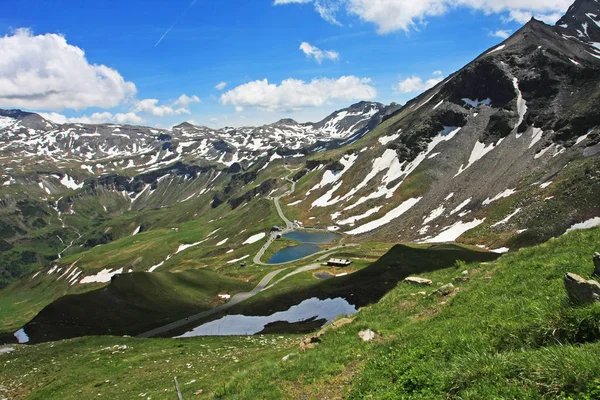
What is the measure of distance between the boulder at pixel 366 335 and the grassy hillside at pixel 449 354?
0.99 feet

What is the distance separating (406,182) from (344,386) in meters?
170

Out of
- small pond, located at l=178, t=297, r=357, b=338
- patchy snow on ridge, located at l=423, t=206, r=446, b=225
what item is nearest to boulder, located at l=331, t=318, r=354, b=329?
small pond, located at l=178, t=297, r=357, b=338

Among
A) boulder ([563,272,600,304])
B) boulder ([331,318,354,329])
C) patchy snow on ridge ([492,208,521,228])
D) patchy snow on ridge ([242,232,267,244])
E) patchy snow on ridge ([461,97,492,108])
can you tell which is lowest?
patchy snow on ridge ([492,208,521,228])

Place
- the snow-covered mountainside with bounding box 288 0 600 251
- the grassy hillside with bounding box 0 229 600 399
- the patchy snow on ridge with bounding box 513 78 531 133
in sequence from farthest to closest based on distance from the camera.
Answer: the patchy snow on ridge with bounding box 513 78 531 133
the snow-covered mountainside with bounding box 288 0 600 251
the grassy hillside with bounding box 0 229 600 399

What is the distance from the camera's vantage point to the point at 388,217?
160 metres

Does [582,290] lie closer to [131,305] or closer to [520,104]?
[131,305]

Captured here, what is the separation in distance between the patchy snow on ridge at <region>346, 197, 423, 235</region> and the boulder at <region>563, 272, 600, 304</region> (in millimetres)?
147215

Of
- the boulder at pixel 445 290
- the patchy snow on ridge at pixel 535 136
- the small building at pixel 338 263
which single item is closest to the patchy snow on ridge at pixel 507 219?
the small building at pixel 338 263

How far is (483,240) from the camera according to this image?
10294 cm

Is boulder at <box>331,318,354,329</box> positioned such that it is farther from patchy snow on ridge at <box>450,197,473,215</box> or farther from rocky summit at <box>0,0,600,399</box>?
patchy snow on ridge at <box>450,197,473,215</box>

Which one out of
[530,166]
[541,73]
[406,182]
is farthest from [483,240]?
[541,73]

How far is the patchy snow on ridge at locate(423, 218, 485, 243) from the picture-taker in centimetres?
11519

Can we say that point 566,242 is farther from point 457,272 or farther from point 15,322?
point 15,322

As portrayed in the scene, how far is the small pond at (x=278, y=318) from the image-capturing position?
55.6 metres
